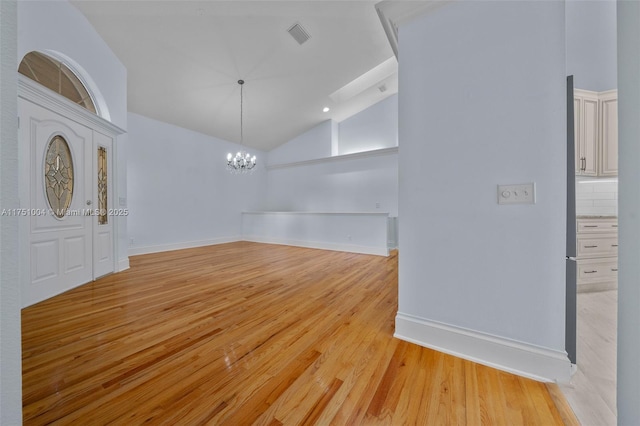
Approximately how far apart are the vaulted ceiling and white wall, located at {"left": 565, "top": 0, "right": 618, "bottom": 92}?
225 cm

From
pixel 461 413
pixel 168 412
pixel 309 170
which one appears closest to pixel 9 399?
pixel 168 412

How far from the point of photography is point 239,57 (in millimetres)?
4012

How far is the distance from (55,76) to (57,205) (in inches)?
60.7

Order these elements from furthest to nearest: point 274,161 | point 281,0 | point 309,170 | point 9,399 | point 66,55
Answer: point 274,161
point 309,170
point 281,0
point 66,55
point 9,399

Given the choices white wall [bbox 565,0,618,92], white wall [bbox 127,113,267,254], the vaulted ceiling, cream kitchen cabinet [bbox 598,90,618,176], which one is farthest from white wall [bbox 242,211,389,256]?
white wall [bbox 565,0,618,92]

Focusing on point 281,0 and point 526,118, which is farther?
point 281,0

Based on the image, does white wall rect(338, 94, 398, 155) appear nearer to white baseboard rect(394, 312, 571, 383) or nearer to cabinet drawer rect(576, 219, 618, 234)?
cabinet drawer rect(576, 219, 618, 234)

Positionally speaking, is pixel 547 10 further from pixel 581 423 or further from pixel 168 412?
pixel 168 412

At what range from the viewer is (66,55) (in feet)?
9.08

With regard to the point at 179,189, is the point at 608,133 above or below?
above

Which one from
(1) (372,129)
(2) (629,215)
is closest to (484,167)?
(2) (629,215)

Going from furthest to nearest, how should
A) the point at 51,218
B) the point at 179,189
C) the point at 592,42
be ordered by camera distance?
the point at 179,189, the point at 51,218, the point at 592,42

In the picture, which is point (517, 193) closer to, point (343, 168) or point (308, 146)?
point (343, 168)

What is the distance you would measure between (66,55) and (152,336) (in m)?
3.47
